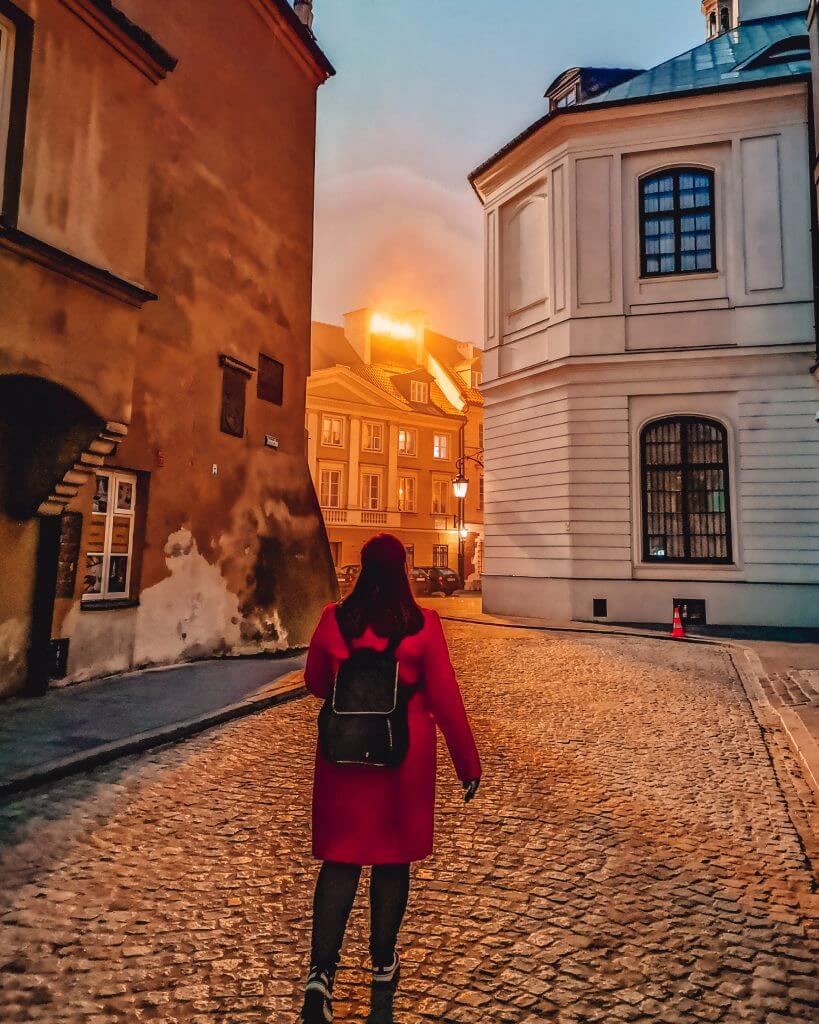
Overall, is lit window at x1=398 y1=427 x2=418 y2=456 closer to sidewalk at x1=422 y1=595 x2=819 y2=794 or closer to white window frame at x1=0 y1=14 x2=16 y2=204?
sidewalk at x1=422 y1=595 x2=819 y2=794

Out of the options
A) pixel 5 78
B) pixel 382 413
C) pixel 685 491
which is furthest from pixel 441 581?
pixel 5 78

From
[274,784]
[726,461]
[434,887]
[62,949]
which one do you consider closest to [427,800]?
[434,887]

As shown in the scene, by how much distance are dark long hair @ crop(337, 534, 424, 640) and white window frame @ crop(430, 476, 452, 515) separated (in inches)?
1725

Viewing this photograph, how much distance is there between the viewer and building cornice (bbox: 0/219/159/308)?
21.9 feet

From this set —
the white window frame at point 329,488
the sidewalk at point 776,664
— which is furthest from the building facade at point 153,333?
the white window frame at point 329,488

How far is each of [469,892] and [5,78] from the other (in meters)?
8.09

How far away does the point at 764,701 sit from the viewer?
8398mm

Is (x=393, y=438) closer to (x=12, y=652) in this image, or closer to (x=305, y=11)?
(x=305, y=11)

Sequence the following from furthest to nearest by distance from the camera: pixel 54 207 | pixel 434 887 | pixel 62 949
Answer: pixel 54 207 → pixel 434 887 → pixel 62 949

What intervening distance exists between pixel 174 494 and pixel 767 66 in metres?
19.3

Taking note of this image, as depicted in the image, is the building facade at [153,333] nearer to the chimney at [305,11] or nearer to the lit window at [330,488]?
the chimney at [305,11]

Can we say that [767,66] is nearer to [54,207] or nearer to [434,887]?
[54,207]

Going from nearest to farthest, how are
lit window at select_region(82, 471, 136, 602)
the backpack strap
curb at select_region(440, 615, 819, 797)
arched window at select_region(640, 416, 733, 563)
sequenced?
the backpack strap < curb at select_region(440, 615, 819, 797) < lit window at select_region(82, 471, 136, 602) < arched window at select_region(640, 416, 733, 563)

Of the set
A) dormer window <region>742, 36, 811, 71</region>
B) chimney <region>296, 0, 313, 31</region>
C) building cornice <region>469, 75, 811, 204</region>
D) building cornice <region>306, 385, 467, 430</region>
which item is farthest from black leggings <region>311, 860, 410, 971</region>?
building cornice <region>306, 385, 467, 430</region>
